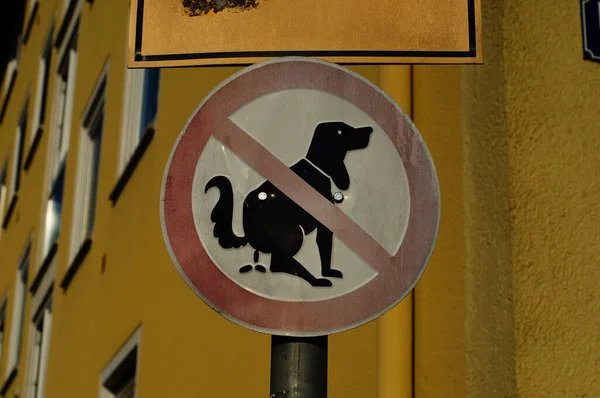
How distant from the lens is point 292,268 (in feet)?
7.72

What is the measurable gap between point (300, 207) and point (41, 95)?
1107 cm

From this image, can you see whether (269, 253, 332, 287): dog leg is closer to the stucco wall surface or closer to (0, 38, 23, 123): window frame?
the stucco wall surface

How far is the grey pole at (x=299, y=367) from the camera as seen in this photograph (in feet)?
7.38

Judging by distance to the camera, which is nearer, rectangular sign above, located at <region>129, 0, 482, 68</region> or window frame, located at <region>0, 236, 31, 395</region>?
rectangular sign above, located at <region>129, 0, 482, 68</region>

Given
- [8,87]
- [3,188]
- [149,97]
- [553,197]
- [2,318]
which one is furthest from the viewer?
[8,87]

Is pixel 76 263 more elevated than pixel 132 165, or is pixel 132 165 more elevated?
pixel 132 165

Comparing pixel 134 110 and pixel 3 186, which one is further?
pixel 3 186

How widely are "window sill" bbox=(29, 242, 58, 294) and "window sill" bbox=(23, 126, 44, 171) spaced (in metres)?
1.93

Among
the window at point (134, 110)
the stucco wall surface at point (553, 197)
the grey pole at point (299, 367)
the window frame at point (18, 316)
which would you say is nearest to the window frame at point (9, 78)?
the window frame at point (18, 316)

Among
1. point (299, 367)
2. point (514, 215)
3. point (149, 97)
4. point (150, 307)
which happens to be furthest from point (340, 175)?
point (149, 97)

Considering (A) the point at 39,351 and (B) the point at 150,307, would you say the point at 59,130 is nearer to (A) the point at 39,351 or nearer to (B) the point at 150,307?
(A) the point at 39,351

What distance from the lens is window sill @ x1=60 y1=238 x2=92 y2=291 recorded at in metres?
7.94

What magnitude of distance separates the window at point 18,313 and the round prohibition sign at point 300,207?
31.9ft

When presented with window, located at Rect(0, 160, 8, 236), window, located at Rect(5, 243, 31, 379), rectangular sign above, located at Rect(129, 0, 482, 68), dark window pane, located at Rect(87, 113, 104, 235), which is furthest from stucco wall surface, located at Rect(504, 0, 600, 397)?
window, located at Rect(0, 160, 8, 236)
